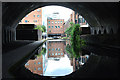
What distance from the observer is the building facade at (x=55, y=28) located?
9231 cm

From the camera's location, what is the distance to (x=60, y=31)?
92312 millimetres

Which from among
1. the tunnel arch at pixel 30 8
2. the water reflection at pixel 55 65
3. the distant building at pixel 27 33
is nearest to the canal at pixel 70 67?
the water reflection at pixel 55 65

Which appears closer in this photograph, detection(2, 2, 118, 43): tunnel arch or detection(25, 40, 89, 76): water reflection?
detection(25, 40, 89, 76): water reflection

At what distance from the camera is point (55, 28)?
92312mm

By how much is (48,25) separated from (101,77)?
300ft

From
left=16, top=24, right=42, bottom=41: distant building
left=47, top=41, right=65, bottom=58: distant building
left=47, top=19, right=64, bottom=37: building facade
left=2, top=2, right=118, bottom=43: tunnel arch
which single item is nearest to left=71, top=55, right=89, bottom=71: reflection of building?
left=47, top=41, right=65, bottom=58: distant building

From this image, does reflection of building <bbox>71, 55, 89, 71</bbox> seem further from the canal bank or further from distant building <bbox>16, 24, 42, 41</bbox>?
distant building <bbox>16, 24, 42, 41</bbox>

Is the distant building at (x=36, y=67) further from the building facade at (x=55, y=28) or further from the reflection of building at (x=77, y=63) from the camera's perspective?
the building facade at (x=55, y=28)

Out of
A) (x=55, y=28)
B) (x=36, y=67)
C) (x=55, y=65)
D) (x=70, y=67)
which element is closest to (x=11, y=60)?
(x=36, y=67)

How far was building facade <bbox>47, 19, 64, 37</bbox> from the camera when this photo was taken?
303 feet

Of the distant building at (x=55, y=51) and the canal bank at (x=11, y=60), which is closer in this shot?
the canal bank at (x=11, y=60)

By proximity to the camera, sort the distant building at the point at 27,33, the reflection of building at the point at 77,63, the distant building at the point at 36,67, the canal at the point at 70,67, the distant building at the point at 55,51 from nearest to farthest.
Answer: the canal at the point at 70,67
the distant building at the point at 36,67
the reflection of building at the point at 77,63
the distant building at the point at 55,51
the distant building at the point at 27,33

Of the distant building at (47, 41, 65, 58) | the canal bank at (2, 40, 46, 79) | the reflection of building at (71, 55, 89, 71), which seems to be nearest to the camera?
the canal bank at (2, 40, 46, 79)

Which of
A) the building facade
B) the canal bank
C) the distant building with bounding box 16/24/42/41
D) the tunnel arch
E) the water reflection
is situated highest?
the building facade
